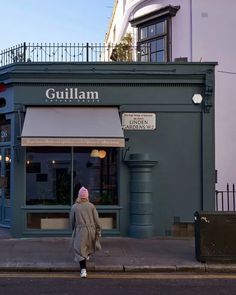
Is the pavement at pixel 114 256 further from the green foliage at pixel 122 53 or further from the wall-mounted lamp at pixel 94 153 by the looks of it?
the green foliage at pixel 122 53

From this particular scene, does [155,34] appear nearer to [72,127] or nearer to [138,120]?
[138,120]

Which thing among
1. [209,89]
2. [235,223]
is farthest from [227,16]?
[235,223]

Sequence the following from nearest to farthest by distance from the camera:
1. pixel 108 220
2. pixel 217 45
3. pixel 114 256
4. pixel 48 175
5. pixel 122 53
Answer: pixel 114 256 < pixel 108 220 < pixel 48 175 < pixel 217 45 < pixel 122 53

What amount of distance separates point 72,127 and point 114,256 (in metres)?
4.04

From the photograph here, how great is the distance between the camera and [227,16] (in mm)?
16172

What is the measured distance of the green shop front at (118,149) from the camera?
1431 cm

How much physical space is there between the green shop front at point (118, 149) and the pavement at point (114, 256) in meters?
0.71

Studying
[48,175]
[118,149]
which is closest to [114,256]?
[118,149]

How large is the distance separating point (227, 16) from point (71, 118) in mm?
5984

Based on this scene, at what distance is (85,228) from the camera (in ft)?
33.4

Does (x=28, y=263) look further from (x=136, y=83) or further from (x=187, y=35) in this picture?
(x=187, y=35)

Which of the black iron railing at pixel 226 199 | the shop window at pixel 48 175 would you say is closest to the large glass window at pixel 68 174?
the shop window at pixel 48 175
